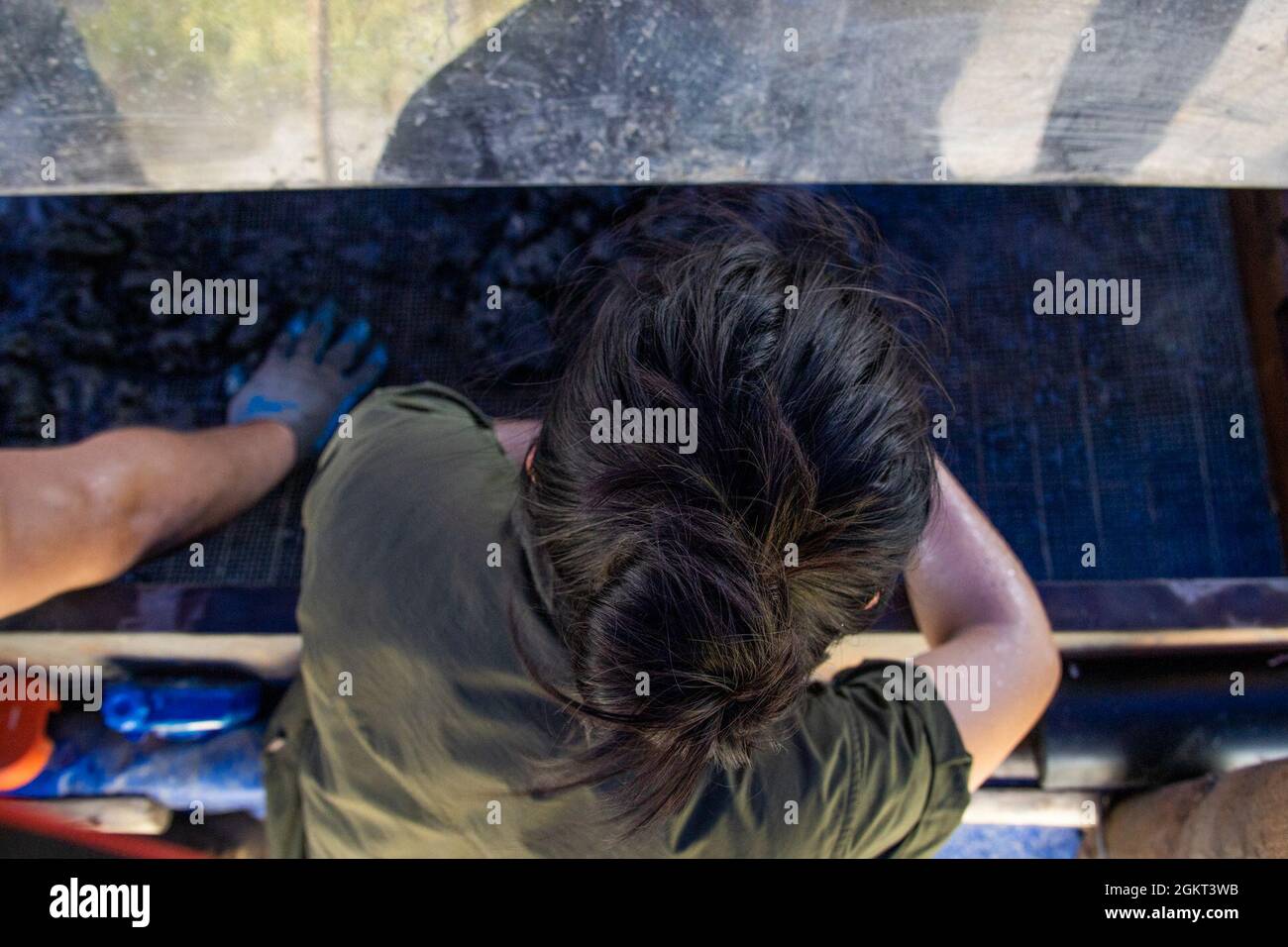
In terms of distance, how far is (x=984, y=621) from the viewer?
123cm

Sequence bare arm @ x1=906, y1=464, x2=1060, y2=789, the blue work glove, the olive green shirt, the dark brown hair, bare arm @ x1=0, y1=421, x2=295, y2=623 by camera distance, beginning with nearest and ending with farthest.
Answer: the dark brown hair
the olive green shirt
bare arm @ x1=906, y1=464, x2=1060, y2=789
bare arm @ x1=0, y1=421, x2=295, y2=623
the blue work glove

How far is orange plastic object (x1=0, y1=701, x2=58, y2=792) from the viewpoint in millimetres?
1400

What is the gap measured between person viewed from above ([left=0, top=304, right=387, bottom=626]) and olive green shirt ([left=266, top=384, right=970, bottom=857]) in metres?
0.51

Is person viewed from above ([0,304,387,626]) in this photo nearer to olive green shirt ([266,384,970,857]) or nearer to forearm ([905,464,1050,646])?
olive green shirt ([266,384,970,857])

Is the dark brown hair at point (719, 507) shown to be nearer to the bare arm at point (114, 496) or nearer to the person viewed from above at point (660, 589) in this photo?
the person viewed from above at point (660, 589)

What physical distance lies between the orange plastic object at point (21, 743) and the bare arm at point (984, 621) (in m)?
1.38

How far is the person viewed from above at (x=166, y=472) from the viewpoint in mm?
1299


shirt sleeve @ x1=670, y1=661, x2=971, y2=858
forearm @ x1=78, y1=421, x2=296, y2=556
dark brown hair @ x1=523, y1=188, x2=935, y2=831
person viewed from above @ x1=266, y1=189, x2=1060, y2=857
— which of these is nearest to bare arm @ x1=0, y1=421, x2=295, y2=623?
forearm @ x1=78, y1=421, x2=296, y2=556

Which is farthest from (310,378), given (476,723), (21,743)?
(476,723)

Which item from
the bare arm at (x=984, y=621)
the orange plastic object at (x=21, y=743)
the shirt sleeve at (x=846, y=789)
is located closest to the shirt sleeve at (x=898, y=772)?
the shirt sleeve at (x=846, y=789)

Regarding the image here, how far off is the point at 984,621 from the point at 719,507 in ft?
2.32

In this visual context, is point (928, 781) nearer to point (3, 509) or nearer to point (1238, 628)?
point (1238, 628)

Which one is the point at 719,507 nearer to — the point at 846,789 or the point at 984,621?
the point at 846,789
